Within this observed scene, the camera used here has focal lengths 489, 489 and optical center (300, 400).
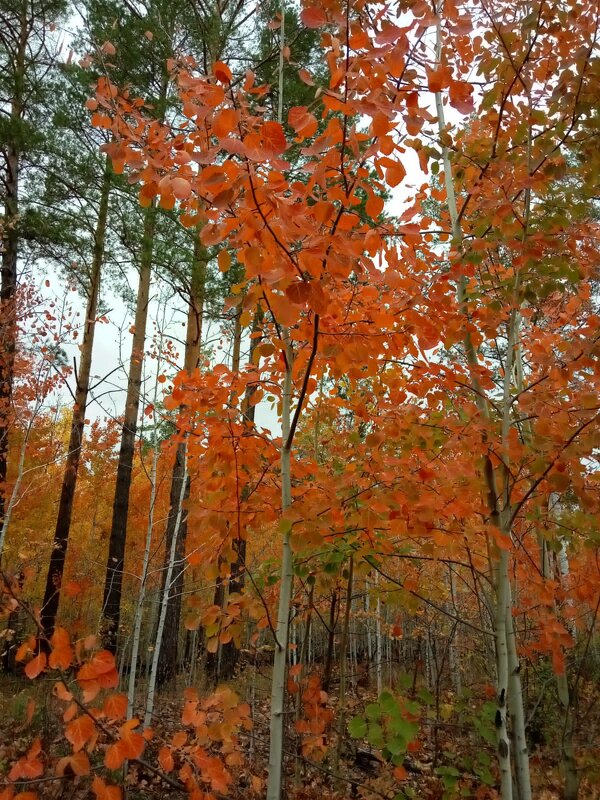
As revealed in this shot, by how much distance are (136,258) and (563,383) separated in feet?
24.7

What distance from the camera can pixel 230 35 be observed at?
7844 mm

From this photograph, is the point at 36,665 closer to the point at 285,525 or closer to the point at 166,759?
the point at 166,759

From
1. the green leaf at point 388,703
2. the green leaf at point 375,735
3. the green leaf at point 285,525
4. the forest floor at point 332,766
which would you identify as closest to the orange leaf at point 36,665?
the green leaf at point 285,525

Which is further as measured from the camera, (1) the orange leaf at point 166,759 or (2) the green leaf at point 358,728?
(2) the green leaf at point 358,728

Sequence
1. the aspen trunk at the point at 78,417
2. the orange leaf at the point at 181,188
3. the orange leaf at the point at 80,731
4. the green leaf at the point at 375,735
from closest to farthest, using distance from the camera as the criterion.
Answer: the orange leaf at the point at 181,188
the orange leaf at the point at 80,731
the green leaf at the point at 375,735
the aspen trunk at the point at 78,417

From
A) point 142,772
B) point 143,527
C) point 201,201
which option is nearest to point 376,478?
point 201,201

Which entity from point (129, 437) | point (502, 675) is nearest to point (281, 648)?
point (502, 675)

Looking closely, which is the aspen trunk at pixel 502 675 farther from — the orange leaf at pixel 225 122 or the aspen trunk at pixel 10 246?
the aspen trunk at pixel 10 246

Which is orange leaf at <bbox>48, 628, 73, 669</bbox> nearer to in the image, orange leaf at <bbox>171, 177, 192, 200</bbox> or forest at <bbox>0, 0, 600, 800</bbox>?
forest at <bbox>0, 0, 600, 800</bbox>

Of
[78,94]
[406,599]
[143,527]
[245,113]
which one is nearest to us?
[245,113]

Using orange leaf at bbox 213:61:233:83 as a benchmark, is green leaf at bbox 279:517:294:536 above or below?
below

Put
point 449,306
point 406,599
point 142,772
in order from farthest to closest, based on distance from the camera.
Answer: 1. point 142,772
2. point 406,599
3. point 449,306

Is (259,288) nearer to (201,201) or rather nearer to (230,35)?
(201,201)

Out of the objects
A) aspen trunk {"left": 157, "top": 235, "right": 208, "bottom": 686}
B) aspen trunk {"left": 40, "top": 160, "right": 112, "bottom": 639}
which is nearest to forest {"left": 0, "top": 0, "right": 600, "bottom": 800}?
aspen trunk {"left": 157, "top": 235, "right": 208, "bottom": 686}
